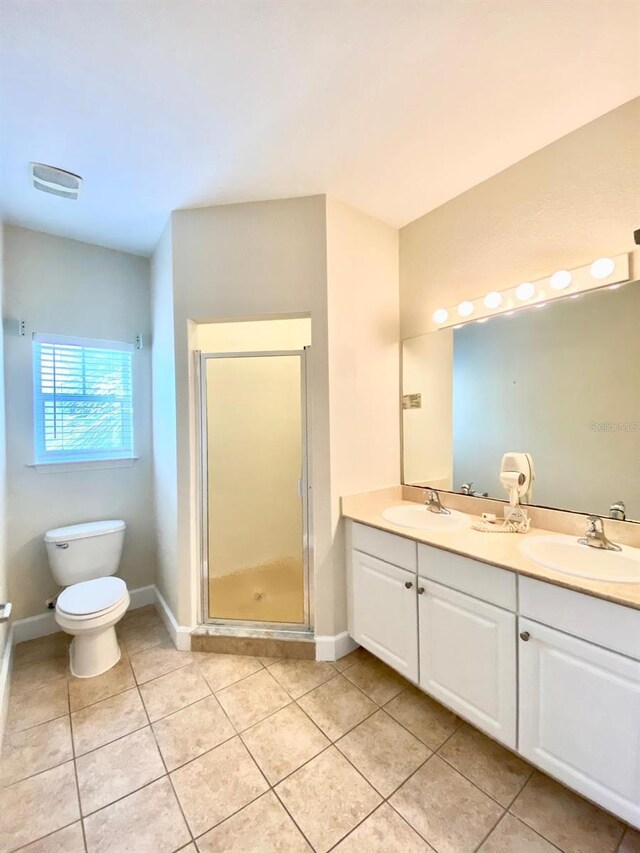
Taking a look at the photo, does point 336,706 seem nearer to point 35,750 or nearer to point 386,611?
point 386,611

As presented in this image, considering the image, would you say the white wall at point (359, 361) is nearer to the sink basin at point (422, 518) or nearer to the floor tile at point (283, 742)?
the sink basin at point (422, 518)

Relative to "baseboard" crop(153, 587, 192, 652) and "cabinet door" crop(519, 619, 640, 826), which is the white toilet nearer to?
"baseboard" crop(153, 587, 192, 652)

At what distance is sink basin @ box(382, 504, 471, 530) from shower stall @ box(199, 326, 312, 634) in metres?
0.51

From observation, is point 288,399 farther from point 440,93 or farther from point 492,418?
point 440,93

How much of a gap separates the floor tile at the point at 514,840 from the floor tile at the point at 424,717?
0.33 meters

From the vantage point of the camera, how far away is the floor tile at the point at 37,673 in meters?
1.82

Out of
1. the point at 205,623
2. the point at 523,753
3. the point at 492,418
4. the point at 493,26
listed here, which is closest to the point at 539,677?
the point at 523,753

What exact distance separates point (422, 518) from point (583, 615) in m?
0.87

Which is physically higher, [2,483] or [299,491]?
[2,483]

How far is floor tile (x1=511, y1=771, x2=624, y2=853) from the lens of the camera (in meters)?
1.12

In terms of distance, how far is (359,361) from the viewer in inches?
82.3

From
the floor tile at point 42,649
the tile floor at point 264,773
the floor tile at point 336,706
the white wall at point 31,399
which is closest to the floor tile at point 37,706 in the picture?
the tile floor at point 264,773

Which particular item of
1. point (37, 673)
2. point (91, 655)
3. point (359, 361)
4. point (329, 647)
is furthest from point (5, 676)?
point (359, 361)

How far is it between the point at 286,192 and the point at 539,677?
244cm
